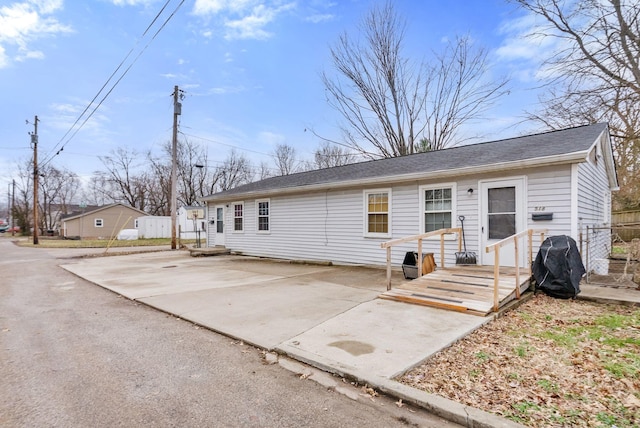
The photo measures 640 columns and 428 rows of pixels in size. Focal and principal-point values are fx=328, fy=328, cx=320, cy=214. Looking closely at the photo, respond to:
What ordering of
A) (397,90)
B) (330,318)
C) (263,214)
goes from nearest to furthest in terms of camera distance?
(330,318) → (263,214) → (397,90)

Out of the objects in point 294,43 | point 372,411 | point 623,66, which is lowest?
point 372,411

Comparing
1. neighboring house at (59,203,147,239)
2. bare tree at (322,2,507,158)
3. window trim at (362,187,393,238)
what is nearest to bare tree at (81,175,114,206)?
neighboring house at (59,203,147,239)

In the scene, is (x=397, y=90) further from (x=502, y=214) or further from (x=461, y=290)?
(x=461, y=290)

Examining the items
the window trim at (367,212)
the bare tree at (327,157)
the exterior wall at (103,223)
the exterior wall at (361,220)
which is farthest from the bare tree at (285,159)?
the window trim at (367,212)

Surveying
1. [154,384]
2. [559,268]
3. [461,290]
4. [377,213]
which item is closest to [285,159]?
[377,213]

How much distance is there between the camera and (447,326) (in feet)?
14.0

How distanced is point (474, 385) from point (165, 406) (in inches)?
100

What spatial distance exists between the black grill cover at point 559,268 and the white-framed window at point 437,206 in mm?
2248

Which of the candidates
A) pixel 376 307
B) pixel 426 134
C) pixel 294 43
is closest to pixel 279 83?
pixel 294 43

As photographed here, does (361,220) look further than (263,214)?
No

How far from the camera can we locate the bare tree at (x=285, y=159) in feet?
119

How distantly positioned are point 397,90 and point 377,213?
1291 centimetres

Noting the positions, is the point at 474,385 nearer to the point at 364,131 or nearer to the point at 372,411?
the point at 372,411

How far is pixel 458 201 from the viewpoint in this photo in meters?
7.81
